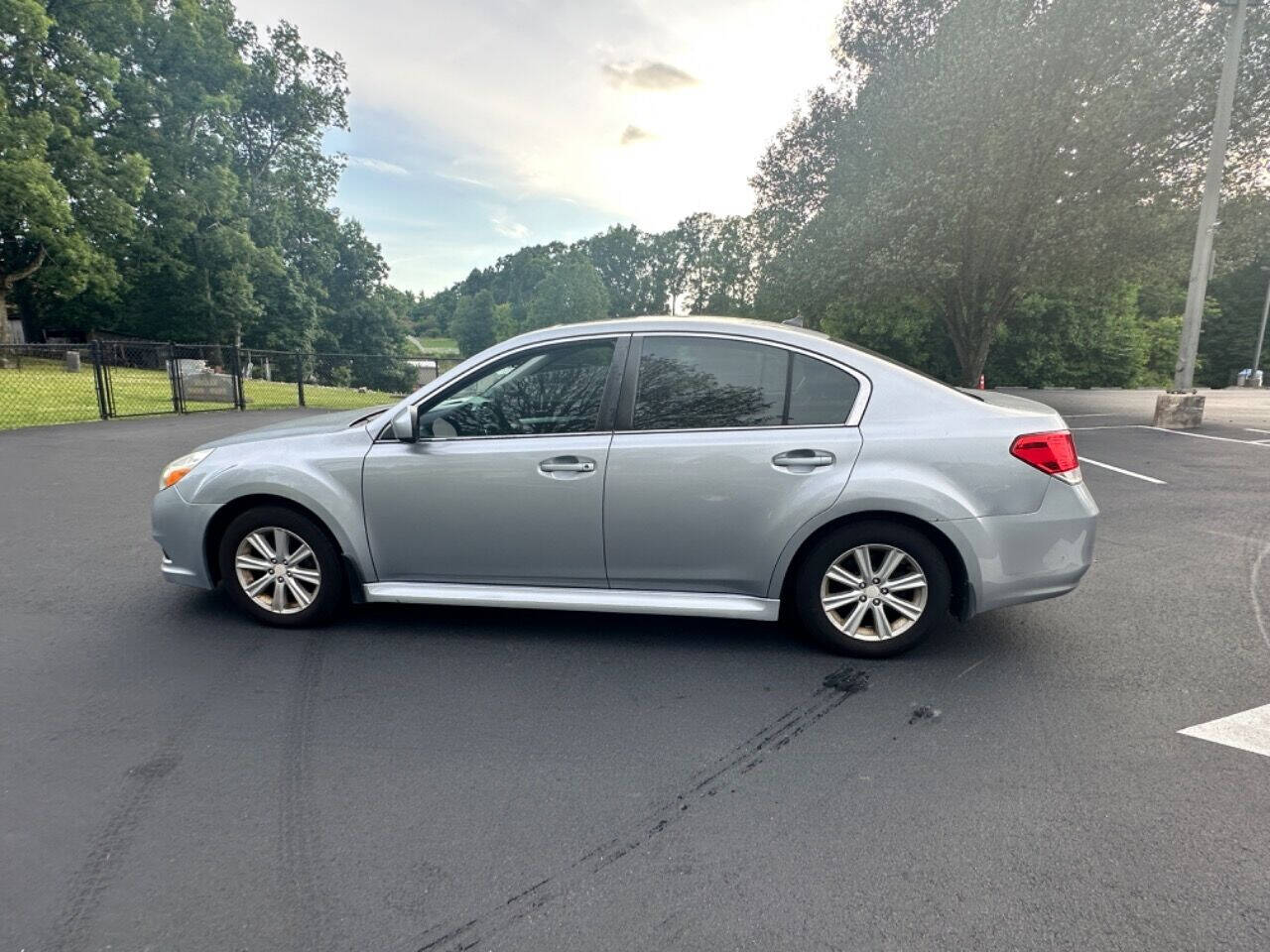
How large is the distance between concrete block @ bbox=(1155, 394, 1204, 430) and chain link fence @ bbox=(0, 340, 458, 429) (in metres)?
14.5

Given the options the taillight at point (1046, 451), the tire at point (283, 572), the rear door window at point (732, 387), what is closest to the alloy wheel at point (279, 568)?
the tire at point (283, 572)

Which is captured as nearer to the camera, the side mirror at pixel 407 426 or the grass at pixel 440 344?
the side mirror at pixel 407 426

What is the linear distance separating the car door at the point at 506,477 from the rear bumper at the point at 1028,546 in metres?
1.83

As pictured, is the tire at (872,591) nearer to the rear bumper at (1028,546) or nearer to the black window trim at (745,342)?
the rear bumper at (1028,546)

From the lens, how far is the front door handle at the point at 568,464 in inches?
145

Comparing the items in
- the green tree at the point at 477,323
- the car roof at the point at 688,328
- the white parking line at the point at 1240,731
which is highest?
the green tree at the point at 477,323

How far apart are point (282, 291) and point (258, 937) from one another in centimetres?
4560

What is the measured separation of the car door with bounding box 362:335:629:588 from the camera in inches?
146

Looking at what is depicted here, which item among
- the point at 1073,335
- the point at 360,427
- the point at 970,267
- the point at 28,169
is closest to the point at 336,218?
the point at 28,169

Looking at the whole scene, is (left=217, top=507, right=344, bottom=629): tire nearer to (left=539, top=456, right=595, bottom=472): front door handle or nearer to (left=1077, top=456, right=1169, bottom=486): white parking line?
(left=539, top=456, right=595, bottom=472): front door handle

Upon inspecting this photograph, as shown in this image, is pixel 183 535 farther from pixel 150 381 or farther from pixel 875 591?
pixel 150 381

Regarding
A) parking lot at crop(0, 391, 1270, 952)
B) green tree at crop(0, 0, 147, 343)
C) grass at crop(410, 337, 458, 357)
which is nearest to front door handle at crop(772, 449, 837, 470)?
parking lot at crop(0, 391, 1270, 952)

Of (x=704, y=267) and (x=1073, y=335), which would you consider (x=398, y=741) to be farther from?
(x=704, y=267)

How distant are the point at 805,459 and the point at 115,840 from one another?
311cm
